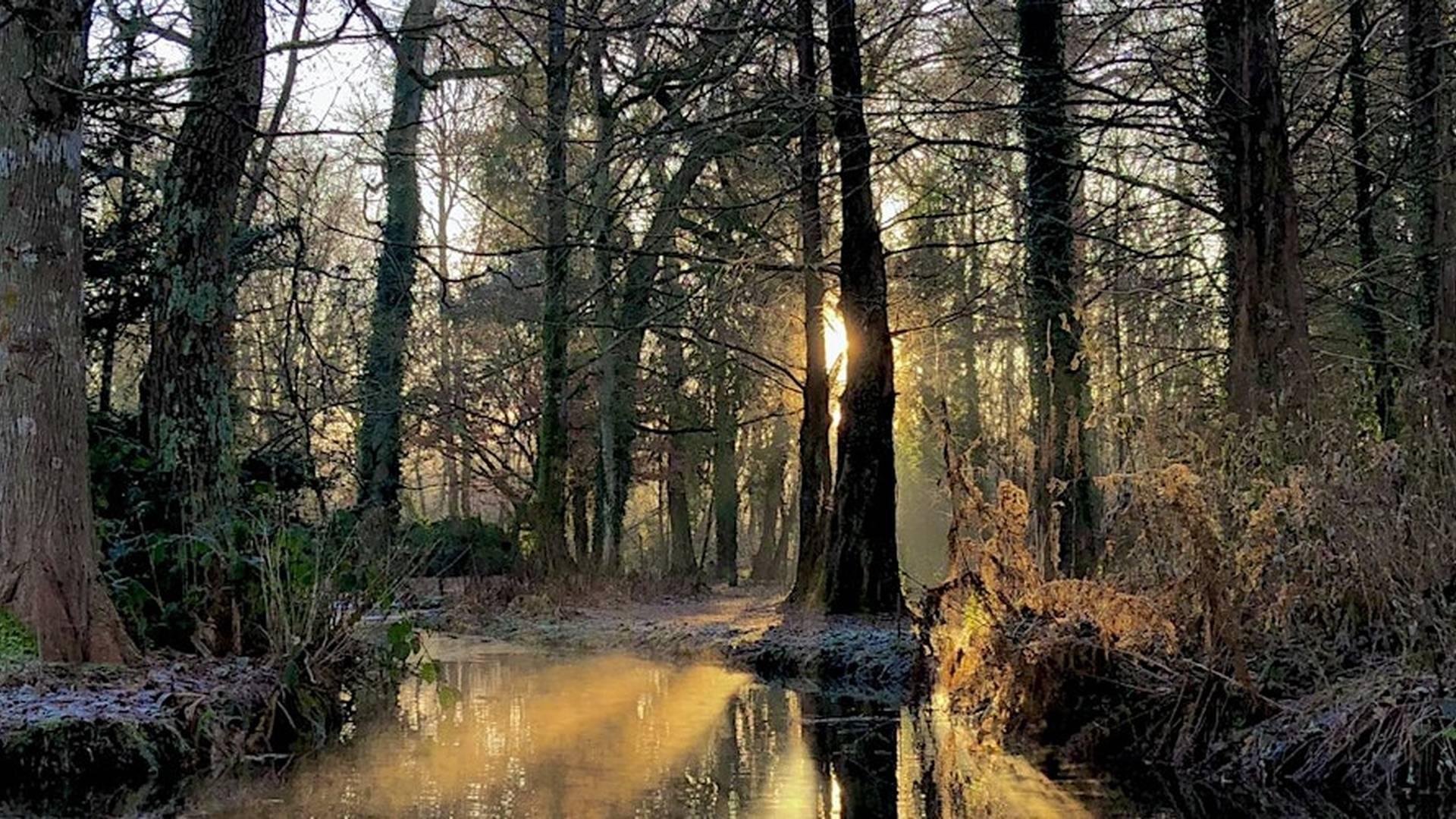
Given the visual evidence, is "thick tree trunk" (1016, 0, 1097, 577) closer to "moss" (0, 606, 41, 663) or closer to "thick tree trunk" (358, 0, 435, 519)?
"moss" (0, 606, 41, 663)

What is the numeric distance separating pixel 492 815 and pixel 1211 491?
362 cm

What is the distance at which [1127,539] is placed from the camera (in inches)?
289

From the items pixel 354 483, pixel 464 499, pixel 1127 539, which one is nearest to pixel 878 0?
pixel 1127 539

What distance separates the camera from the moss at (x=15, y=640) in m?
6.68

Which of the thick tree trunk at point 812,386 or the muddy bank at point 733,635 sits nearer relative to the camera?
the muddy bank at point 733,635

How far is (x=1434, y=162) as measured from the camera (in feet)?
33.1

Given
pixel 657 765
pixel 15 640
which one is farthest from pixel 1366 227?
pixel 15 640

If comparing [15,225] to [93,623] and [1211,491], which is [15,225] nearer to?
[93,623]

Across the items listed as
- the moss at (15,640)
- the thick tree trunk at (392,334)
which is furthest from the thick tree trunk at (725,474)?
the moss at (15,640)

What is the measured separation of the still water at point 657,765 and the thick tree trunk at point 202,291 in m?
2.09

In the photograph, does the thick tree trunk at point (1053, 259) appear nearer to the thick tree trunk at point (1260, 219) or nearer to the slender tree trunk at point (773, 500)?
the thick tree trunk at point (1260, 219)

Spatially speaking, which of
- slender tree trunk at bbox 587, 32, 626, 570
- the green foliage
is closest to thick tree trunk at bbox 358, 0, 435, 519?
the green foliage

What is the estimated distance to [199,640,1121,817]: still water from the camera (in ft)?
18.7

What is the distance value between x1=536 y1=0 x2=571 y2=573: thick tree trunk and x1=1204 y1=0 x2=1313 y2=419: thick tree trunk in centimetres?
831
